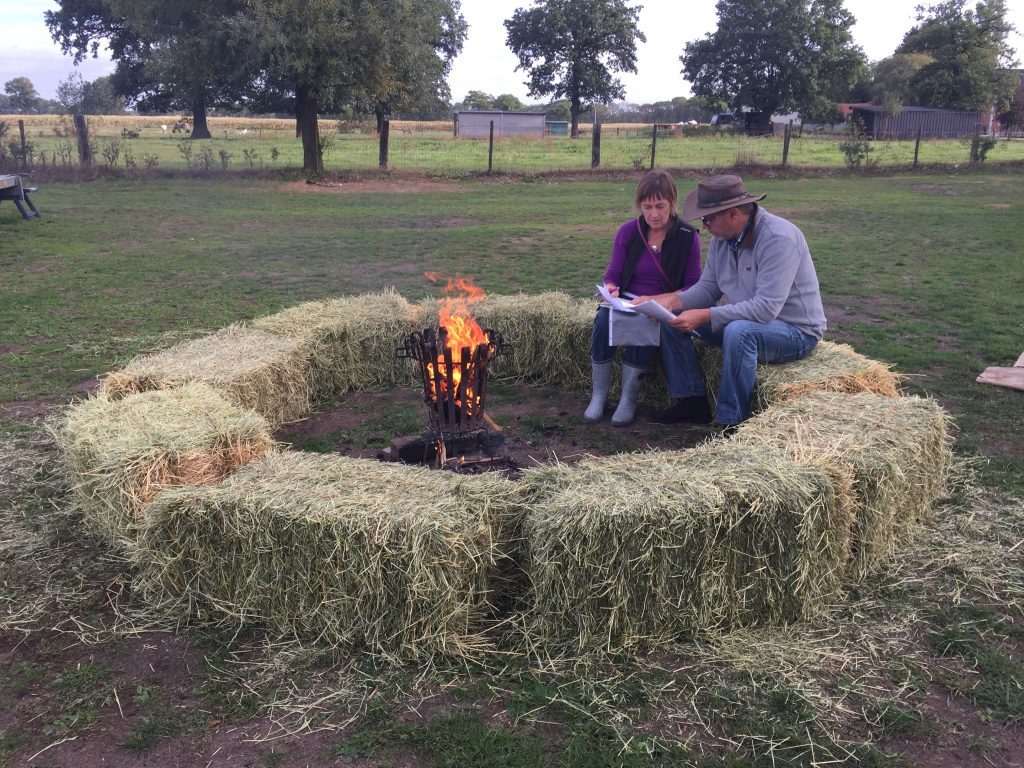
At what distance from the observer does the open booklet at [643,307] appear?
16.2 ft

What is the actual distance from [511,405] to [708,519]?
3115 millimetres

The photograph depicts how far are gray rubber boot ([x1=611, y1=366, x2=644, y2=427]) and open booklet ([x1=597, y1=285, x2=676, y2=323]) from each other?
1.69ft

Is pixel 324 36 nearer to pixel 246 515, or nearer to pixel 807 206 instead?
pixel 807 206

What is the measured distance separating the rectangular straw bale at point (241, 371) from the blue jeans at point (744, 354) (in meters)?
2.89

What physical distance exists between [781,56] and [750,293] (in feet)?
176

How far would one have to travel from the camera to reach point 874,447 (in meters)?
3.68

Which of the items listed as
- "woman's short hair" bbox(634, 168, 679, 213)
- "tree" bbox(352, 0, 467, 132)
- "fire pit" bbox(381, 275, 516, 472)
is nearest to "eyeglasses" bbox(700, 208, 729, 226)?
"woman's short hair" bbox(634, 168, 679, 213)

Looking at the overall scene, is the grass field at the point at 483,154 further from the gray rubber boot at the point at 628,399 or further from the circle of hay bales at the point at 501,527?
the circle of hay bales at the point at 501,527

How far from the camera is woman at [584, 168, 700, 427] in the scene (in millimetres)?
5422

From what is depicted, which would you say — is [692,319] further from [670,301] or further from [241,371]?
[241,371]

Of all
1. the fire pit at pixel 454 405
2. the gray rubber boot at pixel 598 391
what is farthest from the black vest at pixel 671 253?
the fire pit at pixel 454 405

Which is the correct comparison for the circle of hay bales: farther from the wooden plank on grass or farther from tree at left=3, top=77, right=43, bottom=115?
tree at left=3, top=77, right=43, bottom=115

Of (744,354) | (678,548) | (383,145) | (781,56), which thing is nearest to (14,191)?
(383,145)

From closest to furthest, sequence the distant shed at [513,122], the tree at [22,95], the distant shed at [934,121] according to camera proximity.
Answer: the distant shed at [934,121] → the distant shed at [513,122] → the tree at [22,95]
